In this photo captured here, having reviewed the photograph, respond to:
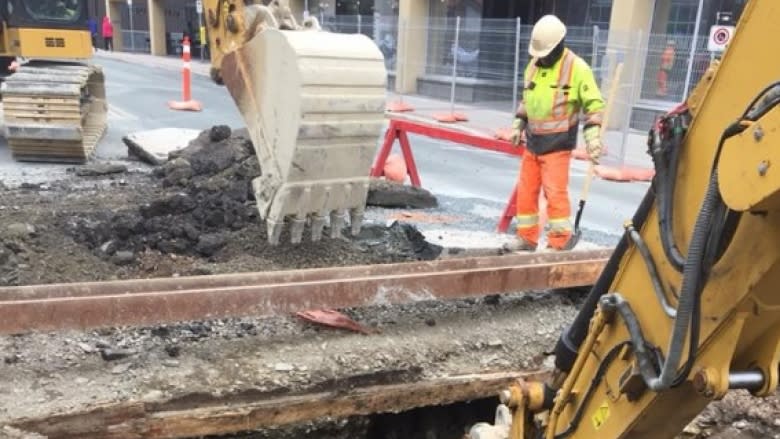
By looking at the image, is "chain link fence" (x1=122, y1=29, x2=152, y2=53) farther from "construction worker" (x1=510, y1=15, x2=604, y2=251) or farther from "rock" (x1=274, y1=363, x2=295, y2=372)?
"rock" (x1=274, y1=363, x2=295, y2=372)

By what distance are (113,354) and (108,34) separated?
112ft

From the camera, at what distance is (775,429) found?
144 inches

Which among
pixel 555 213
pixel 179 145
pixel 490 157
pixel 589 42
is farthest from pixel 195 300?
pixel 589 42

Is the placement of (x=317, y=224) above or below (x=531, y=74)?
below

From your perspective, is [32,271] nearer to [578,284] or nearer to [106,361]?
[106,361]

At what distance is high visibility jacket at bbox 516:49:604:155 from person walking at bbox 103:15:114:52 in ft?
106

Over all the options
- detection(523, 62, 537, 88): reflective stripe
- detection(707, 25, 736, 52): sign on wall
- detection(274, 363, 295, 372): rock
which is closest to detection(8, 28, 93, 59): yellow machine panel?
detection(523, 62, 537, 88): reflective stripe

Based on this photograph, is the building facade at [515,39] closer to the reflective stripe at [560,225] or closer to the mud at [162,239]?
the reflective stripe at [560,225]

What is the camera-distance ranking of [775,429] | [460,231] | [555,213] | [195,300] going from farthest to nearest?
[460,231], [555,213], [775,429], [195,300]

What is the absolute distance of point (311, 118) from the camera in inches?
161

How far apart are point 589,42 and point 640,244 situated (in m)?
11.2

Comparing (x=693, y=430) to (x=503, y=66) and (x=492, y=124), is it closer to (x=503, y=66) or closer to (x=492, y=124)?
(x=492, y=124)

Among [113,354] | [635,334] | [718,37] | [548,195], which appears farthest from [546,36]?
[718,37]

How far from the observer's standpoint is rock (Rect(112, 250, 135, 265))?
4688mm
